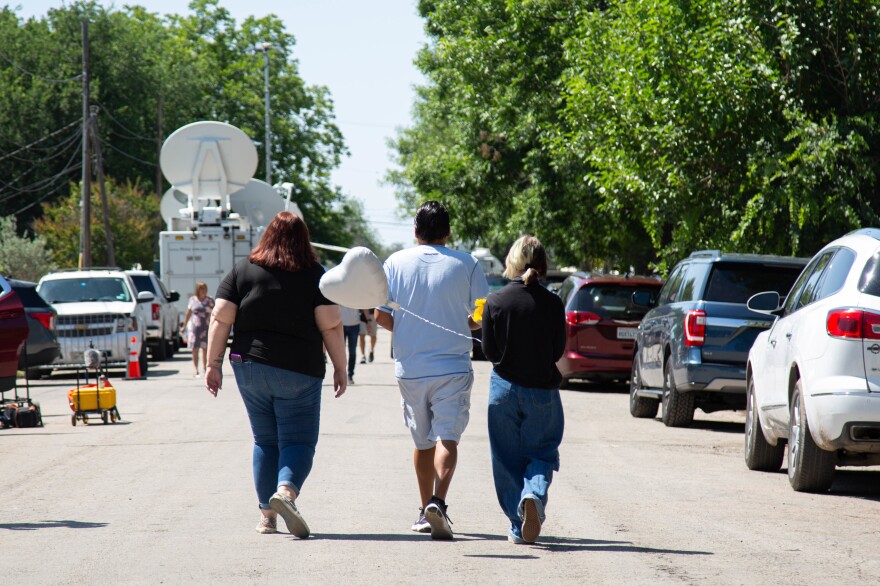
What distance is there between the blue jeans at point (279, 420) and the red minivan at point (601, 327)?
12353mm

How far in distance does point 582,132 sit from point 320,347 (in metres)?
14.9

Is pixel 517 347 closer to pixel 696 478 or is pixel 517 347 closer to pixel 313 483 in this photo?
pixel 313 483

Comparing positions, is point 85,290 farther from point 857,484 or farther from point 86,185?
point 857,484

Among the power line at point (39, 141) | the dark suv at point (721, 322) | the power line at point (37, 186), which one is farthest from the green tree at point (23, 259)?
the dark suv at point (721, 322)

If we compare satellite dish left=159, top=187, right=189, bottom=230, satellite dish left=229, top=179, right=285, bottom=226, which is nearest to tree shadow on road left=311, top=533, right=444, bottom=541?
satellite dish left=159, top=187, right=189, bottom=230

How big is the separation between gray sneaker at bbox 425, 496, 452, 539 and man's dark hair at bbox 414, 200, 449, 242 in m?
1.48

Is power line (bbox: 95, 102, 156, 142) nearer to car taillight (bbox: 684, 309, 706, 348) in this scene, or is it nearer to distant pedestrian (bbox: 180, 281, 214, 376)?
distant pedestrian (bbox: 180, 281, 214, 376)

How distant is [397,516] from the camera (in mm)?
8391

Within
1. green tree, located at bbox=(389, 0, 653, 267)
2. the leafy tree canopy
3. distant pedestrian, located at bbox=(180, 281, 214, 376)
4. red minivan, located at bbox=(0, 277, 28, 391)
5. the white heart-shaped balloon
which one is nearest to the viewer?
the white heart-shaped balloon

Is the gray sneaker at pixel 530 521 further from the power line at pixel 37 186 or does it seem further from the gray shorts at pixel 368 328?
the power line at pixel 37 186

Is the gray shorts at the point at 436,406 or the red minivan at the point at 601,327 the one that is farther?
the red minivan at the point at 601,327

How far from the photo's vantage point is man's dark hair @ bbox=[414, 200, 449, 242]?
7781 millimetres

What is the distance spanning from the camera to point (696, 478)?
10594mm

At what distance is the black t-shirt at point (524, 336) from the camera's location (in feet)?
24.8
